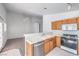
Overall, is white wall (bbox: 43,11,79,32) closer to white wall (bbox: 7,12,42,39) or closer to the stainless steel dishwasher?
white wall (bbox: 7,12,42,39)

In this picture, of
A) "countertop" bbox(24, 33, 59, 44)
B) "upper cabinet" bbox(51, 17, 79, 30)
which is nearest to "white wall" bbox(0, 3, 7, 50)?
"countertop" bbox(24, 33, 59, 44)

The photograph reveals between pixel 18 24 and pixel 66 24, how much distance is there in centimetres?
65

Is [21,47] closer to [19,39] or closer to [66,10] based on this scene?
[19,39]

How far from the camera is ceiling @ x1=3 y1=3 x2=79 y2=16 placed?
1016 millimetres

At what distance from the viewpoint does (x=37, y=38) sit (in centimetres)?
117

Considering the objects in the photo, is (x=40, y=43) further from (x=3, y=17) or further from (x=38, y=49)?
(x=3, y=17)

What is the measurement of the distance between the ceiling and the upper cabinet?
0.14 metres

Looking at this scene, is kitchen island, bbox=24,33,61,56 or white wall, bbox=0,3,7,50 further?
kitchen island, bbox=24,33,61,56

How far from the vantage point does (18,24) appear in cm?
111

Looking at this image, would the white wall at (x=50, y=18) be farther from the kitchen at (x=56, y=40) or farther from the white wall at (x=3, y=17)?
the white wall at (x=3, y=17)

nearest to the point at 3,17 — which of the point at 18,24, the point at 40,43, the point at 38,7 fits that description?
the point at 18,24

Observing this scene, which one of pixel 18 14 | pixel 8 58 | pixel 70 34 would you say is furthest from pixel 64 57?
pixel 18 14

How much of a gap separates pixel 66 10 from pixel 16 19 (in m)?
0.67

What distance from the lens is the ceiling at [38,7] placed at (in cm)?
102
